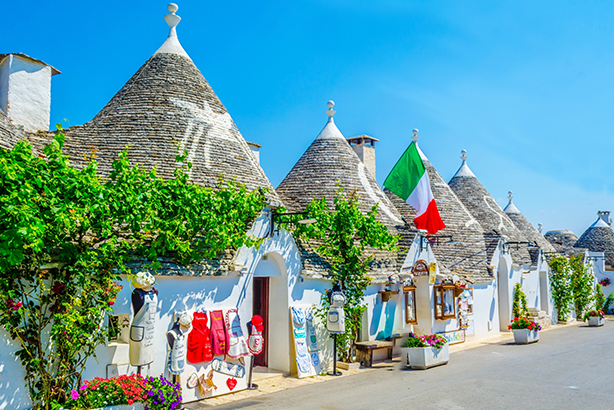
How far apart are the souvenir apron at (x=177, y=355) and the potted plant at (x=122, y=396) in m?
1.02

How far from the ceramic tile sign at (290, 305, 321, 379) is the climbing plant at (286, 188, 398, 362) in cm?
56

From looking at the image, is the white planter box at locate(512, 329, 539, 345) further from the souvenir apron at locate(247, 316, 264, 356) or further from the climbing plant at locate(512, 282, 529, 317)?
the souvenir apron at locate(247, 316, 264, 356)

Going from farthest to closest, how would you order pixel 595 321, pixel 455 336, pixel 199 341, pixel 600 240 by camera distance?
pixel 600 240, pixel 595 321, pixel 455 336, pixel 199 341

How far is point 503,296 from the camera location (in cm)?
2270

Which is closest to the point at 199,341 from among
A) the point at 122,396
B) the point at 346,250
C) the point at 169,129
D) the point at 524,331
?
the point at 122,396

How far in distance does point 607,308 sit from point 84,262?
34.4 m

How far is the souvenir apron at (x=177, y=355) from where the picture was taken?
868cm

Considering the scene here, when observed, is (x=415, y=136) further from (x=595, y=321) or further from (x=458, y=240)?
(x=595, y=321)

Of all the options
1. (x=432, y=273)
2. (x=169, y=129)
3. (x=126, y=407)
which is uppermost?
(x=169, y=129)

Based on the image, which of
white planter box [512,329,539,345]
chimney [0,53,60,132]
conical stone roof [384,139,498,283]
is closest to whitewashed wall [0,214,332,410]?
chimney [0,53,60,132]

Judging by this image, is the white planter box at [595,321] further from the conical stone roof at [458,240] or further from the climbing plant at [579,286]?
the conical stone roof at [458,240]

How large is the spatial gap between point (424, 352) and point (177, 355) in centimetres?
659

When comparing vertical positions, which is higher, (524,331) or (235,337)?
(235,337)

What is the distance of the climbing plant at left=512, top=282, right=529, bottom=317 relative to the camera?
75.0ft
